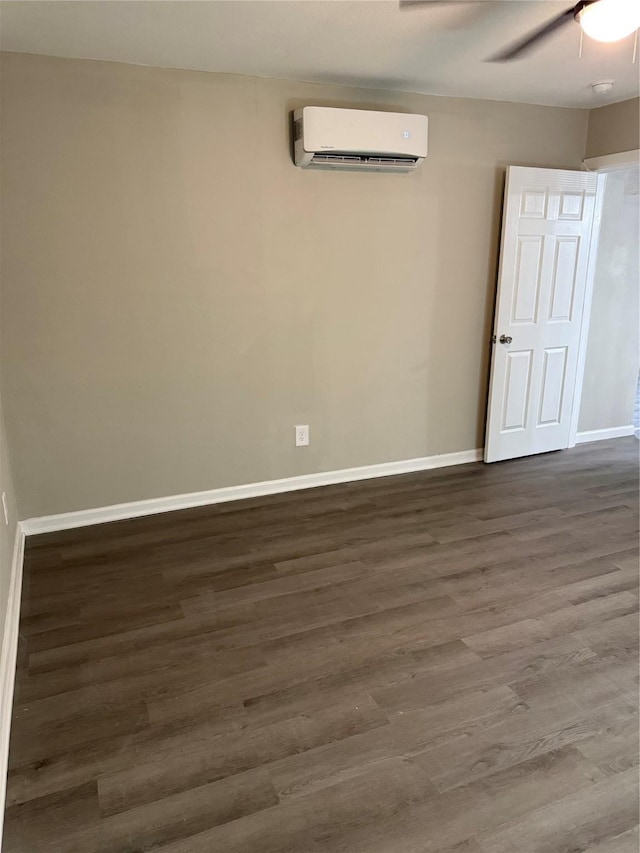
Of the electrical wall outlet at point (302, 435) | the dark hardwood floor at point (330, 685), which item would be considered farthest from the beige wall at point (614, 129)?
the electrical wall outlet at point (302, 435)

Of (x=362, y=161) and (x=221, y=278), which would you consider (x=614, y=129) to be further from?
(x=221, y=278)

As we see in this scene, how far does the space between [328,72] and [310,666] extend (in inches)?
116

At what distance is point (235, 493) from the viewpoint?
376 centimetres

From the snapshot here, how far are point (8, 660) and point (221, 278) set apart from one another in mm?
2179

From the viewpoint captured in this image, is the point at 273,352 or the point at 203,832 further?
the point at 273,352

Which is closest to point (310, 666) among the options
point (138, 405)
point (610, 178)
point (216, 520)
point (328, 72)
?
point (216, 520)

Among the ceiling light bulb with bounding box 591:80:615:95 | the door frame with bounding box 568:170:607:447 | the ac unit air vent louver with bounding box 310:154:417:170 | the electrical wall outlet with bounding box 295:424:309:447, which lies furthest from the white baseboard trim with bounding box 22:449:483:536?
the ceiling light bulb with bounding box 591:80:615:95

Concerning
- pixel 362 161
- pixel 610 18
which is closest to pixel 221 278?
pixel 362 161

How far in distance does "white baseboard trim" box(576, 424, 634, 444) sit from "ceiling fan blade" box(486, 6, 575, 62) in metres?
2.96

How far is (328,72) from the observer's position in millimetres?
3139

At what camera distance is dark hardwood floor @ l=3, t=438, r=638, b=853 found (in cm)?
165

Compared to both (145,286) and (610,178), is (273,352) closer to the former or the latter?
(145,286)

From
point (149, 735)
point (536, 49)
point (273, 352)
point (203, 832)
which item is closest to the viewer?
point (203, 832)

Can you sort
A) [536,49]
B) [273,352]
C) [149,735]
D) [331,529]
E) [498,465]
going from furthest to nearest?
[498,465], [273,352], [331,529], [536,49], [149,735]
